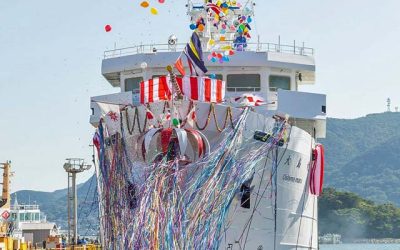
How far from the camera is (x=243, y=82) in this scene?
34188 millimetres

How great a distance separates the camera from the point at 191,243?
2605 cm

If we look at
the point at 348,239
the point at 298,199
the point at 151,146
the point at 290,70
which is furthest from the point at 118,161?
the point at 348,239

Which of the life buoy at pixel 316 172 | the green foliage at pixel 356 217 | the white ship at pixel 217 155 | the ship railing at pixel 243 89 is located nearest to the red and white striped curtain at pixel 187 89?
the white ship at pixel 217 155

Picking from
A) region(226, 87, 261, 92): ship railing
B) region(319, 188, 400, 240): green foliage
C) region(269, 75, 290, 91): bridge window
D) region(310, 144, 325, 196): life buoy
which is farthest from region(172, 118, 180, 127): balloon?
region(319, 188, 400, 240): green foliage

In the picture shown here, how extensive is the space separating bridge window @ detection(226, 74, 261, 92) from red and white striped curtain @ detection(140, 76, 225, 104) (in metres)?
4.32

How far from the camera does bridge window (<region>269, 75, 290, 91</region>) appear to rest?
34719 mm

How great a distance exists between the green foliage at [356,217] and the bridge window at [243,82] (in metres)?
146

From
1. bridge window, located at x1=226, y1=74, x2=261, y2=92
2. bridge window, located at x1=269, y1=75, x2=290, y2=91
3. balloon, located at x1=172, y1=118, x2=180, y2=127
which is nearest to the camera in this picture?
balloon, located at x1=172, y1=118, x2=180, y2=127

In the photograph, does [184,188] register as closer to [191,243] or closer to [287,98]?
[191,243]

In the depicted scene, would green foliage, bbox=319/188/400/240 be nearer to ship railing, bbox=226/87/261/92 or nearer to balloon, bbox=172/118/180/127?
ship railing, bbox=226/87/261/92

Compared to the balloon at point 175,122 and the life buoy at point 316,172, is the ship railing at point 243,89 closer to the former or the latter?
the life buoy at point 316,172

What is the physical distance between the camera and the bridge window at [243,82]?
33969 mm

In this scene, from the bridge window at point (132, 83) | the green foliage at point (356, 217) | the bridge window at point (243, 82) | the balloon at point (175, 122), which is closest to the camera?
the balloon at point (175, 122)

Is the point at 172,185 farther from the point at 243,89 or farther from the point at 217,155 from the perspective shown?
the point at 243,89
